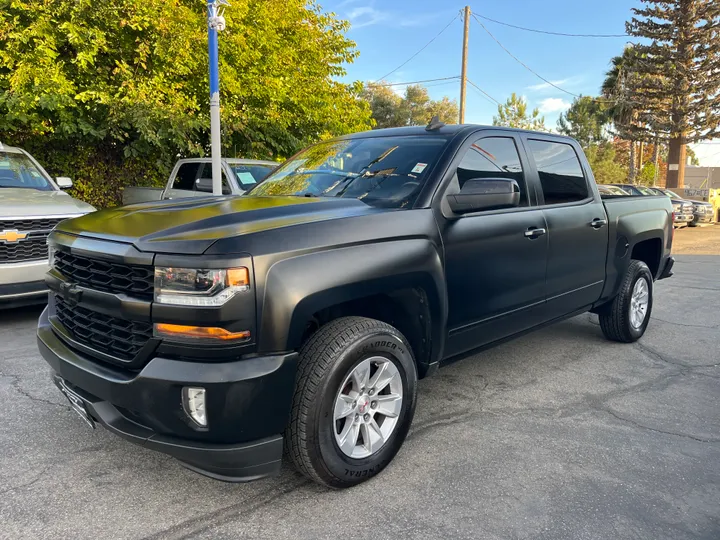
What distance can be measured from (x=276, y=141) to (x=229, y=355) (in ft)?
37.0

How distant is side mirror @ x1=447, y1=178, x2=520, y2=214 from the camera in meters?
3.12

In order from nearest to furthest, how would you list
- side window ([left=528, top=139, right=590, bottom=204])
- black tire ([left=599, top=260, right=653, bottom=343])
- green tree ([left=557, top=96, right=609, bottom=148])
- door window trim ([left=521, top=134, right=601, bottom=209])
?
door window trim ([left=521, top=134, right=601, bottom=209])
side window ([left=528, top=139, right=590, bottom=204])
black tire ([left=599, top=260, right=653, bottom=343])
green tree ([left=557, top=96, right=609, bottom=148])

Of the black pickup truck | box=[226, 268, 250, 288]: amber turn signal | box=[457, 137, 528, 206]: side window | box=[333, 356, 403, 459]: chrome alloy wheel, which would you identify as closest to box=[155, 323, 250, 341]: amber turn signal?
the black pickup truck

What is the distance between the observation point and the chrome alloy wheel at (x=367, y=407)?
2666 mm

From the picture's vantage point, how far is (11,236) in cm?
525

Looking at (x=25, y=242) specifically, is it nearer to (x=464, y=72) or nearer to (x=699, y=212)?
(x=464, y=72)

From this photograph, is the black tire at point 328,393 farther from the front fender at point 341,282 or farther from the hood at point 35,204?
the hood at point 35,204

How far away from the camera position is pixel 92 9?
31.3ft

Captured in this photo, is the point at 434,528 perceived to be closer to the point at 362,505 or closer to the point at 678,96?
the point at 362,505

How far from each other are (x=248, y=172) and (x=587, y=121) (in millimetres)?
39727

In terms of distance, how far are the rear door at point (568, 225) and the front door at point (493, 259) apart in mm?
153

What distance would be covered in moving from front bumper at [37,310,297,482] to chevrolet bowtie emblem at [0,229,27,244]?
11.8 ft

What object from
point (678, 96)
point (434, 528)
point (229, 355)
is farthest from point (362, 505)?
point (678, 96)

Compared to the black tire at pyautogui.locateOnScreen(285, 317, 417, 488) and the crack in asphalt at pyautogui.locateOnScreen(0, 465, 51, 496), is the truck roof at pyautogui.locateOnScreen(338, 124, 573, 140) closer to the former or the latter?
the black tire at pyautogui.locateOnScreen(285, 317, 417, 488)
